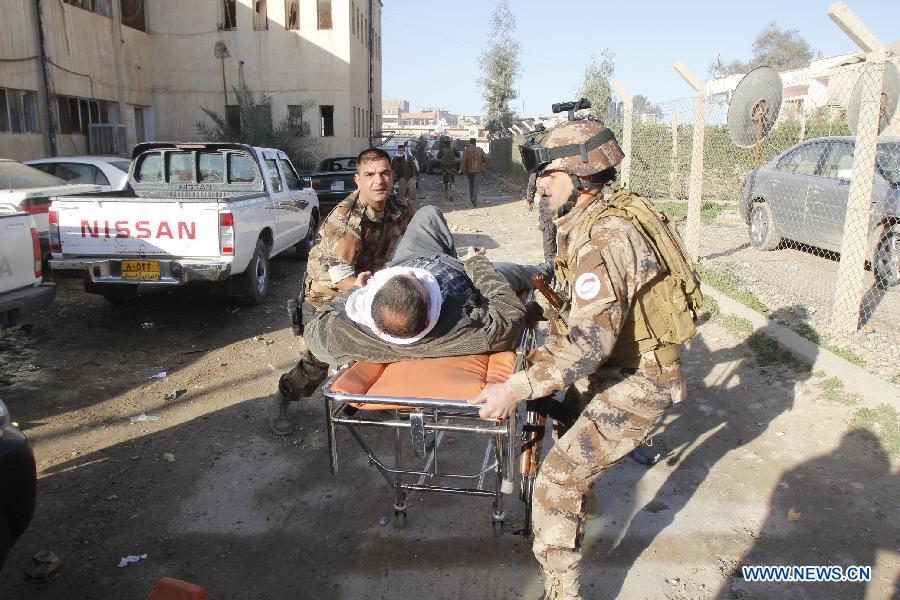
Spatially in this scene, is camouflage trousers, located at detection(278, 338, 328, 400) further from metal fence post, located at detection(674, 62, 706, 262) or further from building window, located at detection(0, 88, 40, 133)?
building window, located at detection(0, 88, 40, 133)

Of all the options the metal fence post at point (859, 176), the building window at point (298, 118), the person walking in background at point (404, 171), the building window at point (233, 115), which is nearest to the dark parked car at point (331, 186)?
the person walking in background at point (404, 171)

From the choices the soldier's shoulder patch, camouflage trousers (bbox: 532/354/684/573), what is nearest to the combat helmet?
the soldier's shoulder patch

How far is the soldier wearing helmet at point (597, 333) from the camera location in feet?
7.56

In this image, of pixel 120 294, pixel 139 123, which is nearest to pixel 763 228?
pixel 120 294

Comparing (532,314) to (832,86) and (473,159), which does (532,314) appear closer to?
(832,86)

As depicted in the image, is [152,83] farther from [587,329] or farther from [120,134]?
[587,329]

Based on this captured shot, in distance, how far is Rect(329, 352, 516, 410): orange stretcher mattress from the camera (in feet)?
8.37

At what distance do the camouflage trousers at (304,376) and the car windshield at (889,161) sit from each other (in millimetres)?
6154

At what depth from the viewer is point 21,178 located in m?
8.51

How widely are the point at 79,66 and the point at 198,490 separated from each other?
1770 cm

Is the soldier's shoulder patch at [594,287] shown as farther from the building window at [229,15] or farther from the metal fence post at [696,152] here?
the building window at [229,15]

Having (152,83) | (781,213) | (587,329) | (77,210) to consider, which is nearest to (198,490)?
(587,329)

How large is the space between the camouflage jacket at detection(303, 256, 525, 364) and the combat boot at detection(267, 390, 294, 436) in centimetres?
137

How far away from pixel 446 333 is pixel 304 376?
5.20 feet
